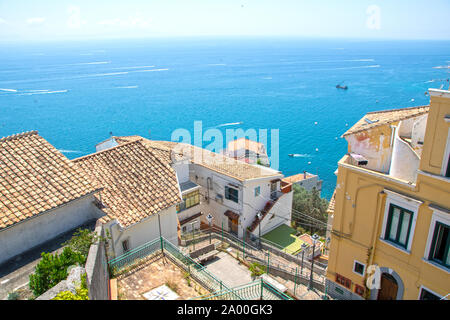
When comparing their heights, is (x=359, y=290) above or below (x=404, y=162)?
below

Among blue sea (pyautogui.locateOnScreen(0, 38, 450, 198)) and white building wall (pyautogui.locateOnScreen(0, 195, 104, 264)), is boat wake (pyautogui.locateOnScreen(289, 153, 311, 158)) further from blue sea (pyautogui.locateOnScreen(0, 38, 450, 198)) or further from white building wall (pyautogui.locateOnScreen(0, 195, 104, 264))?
white building wall (pyautogui.locateOnScreen(0, 195, 104, 264))

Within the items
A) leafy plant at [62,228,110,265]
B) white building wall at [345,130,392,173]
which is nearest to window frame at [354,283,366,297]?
white building wall at [345,130,392,173]

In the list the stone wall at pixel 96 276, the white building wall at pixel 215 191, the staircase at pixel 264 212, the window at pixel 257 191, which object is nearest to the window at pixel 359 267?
the stone wall at pixel 96 276

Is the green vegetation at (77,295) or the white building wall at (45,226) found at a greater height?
the green vegetation at (77,295)

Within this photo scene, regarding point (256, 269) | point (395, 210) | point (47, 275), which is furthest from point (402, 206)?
point (47, 275)

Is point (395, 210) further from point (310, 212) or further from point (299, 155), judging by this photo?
point (299, 155)

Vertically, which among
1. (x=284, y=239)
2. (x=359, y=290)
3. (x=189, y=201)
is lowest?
(x=284, y=239)

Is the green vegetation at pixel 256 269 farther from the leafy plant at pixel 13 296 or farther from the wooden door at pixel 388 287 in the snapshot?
the leafy plant at pixel 13 296
